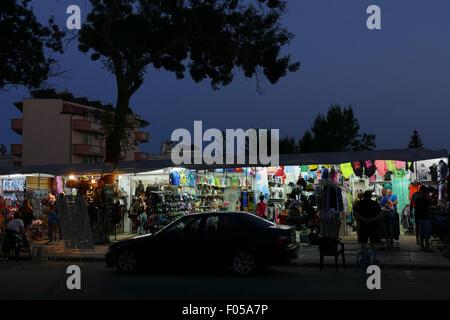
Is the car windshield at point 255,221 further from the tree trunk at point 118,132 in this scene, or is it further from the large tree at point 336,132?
the large tree at point 336,132

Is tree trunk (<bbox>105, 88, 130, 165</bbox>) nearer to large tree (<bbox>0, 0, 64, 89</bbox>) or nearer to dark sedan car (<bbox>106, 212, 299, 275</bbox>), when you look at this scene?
large tree (<bbox>0, 0, 64, 89</bbox>)

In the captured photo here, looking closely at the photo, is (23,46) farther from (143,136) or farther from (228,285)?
(143,136)

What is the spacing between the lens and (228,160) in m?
18.5

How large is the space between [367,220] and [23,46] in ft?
42.9

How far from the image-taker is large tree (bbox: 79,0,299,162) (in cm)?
1995

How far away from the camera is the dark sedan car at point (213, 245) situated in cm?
1063

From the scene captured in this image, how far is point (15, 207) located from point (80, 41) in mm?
7902

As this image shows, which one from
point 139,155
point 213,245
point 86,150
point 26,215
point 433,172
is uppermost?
point 139,155

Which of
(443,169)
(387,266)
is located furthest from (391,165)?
(387,266)

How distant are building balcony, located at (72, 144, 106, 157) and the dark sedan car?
57228 mm

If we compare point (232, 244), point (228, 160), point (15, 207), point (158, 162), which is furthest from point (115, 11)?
point (232, 244)

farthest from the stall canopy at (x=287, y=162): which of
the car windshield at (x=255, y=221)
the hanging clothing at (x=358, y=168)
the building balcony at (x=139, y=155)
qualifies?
the building balcony at (x=139, y=155)

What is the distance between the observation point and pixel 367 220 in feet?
41.3
